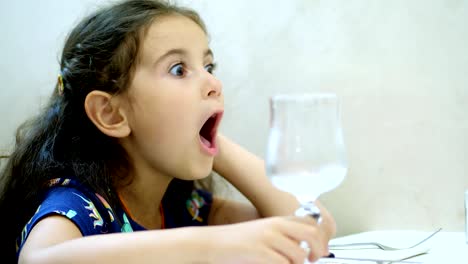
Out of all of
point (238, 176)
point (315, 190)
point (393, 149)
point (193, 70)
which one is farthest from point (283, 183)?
point (393, 149)

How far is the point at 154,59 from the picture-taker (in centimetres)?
87

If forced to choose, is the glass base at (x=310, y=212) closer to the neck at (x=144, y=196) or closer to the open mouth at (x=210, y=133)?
the open mouth at (x=210, y=133)

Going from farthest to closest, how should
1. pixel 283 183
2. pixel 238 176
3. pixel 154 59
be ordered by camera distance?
1. pixel 238 176
2. pixel 154 59
3. pixel 283 183

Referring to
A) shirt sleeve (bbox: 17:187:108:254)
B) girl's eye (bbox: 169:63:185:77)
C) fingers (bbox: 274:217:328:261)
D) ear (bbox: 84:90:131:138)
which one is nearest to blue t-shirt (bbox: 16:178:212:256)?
shirt sleeve (bbox: 17:187:108:254)

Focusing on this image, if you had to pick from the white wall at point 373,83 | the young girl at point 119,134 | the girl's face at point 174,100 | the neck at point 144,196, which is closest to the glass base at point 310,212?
the young girl at point 119,134

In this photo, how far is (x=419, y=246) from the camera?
93 cm

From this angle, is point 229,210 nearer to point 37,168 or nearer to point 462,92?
point 37,168

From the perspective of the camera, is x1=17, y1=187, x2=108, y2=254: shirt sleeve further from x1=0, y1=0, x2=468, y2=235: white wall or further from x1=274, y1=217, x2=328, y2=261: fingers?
x1=0, y1=0, x2=468, y2=235: white wall

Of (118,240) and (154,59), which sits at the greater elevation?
(154,59)

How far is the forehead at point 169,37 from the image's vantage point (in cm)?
87

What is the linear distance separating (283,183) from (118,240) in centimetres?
22

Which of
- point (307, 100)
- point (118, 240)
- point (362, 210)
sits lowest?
point (118, 240)

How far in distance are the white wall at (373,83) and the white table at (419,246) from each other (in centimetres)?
4

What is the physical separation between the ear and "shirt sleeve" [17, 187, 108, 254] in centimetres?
11
